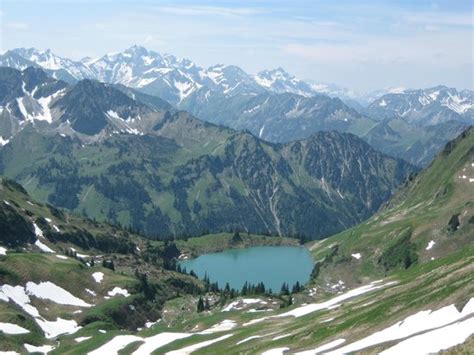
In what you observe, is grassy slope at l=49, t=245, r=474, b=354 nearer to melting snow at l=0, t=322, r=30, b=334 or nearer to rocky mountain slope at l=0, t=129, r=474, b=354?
rocky mountain slope at l=0, t=129, r=474, b=354

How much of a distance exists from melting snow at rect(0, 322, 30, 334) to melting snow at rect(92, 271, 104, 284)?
53.7m

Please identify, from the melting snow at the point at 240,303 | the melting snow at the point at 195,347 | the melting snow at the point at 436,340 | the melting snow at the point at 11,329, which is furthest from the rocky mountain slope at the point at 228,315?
the melting snow at the point at 195,347

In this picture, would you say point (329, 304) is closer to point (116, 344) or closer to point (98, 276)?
point (116, 344)

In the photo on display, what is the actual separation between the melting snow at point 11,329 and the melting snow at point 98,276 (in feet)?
176

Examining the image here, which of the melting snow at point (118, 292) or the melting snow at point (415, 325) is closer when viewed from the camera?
the melting snow at point (415, 325)

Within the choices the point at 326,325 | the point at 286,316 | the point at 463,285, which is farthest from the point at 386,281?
the point at 463,285

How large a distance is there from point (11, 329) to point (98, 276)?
6000 centimetres

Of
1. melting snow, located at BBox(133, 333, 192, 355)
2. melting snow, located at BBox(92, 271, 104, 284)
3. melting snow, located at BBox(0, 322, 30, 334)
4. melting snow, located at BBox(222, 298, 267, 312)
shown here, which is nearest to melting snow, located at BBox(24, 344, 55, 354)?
melting snow, located at BBox(0, 322, 30, 334)

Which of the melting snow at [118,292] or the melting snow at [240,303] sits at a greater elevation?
the melting snow at [118,292]

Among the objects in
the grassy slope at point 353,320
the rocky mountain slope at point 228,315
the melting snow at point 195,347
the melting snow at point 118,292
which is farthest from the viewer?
the melting snow at point 118,292

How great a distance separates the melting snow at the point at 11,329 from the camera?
11334 cm

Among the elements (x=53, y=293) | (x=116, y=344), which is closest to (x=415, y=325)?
(x=116, y=344)

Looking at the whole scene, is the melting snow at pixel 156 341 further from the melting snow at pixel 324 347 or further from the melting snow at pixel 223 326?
the melting snow at pixel 324 347

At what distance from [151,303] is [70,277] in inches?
959
